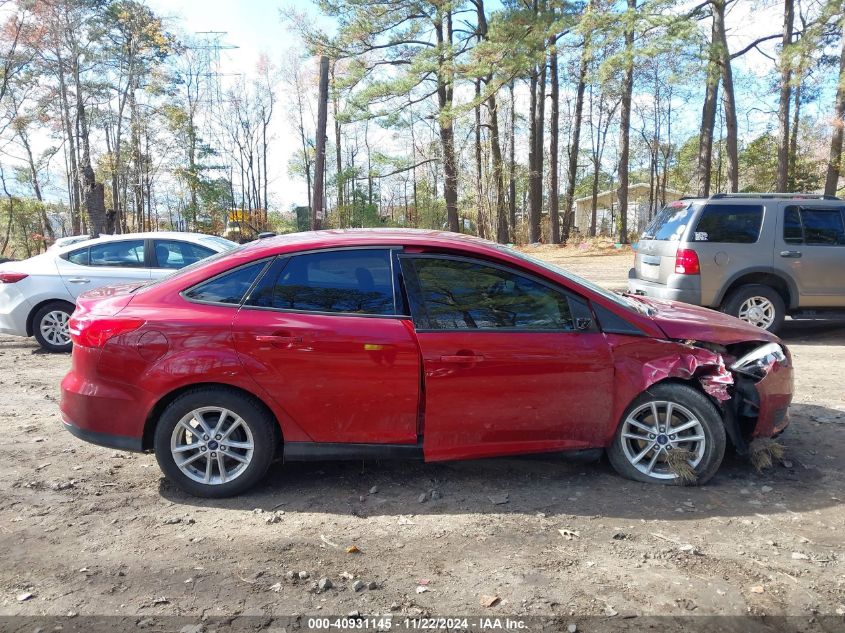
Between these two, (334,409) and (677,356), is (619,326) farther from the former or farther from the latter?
(334,409)

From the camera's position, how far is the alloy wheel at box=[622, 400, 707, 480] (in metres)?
3.73

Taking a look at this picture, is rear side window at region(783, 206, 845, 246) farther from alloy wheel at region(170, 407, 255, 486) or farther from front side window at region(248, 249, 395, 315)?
alloy wheel at region(170, 407, 255, 486)

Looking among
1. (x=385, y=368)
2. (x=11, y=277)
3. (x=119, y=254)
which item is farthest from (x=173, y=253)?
(x=385, y=368)

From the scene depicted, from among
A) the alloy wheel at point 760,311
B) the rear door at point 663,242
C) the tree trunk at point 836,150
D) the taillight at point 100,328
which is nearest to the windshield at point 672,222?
A: the rear door at point 663,242

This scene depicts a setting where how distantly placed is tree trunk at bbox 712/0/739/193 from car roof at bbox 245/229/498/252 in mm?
16732

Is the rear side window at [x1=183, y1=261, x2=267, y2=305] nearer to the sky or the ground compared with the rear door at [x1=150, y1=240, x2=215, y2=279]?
nearer to the ground

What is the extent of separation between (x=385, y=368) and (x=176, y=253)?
5401 mm

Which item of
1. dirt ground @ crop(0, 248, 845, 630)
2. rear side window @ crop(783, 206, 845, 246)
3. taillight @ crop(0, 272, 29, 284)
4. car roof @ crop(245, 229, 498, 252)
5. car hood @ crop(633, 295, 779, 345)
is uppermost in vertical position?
rear side window @ crop(783, 206, 845, 246)

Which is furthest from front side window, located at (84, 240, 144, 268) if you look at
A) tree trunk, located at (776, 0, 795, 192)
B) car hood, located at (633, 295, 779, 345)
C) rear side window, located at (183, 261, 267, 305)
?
tree trunk, located at (776, 0, 795, 192)

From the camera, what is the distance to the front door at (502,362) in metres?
3.54

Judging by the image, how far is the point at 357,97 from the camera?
22.1m

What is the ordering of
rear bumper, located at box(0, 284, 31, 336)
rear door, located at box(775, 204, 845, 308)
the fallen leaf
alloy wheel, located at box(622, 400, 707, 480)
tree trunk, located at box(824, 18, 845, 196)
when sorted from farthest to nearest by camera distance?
tree trunk, located at box(824, 18, 845, 196) → rear door, located at box(775, 204, 845, 308) → rear bumper, located at box(0, 284, 31, 336) → alloy wheel, located at box(622, 400, 707, 480) → the fallen leaf

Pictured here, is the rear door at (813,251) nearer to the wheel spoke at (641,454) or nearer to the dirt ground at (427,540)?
the dirt ground at (427,540)

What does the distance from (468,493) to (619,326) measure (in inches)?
56.2
